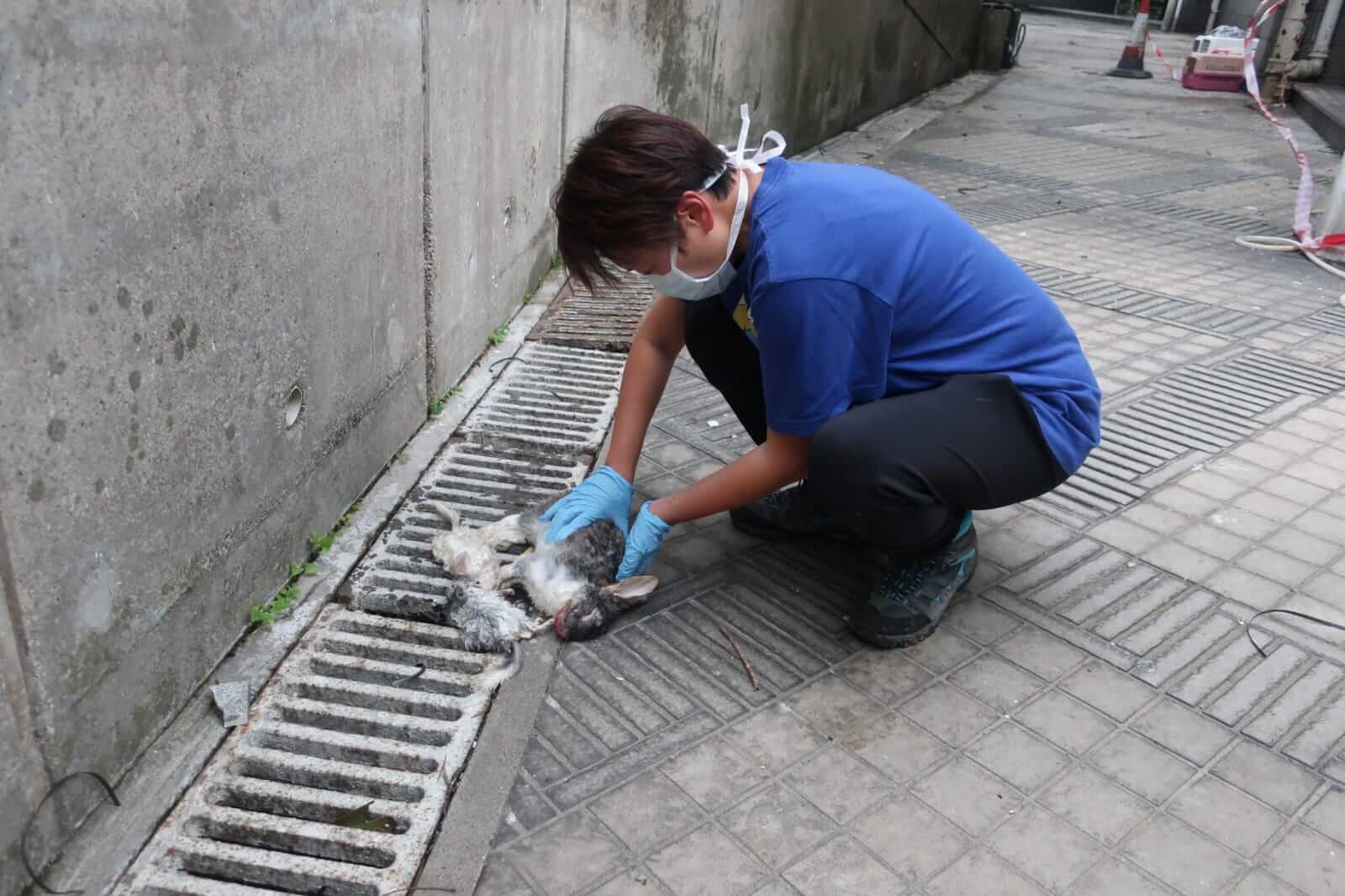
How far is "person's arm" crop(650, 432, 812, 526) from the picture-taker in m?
2.41

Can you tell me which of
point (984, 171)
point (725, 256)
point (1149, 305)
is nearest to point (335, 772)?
point (725, 256)

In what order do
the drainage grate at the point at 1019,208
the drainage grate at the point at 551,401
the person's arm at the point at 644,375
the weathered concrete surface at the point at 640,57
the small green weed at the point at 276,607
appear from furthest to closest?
the drainage grate at the point at 1019,208 → the weathered concrete surface at the point at 640,57 → the drainage grate at the point at 551,401 → the person's arm at the point at 644,375 → the small green weed at the point at 276,607

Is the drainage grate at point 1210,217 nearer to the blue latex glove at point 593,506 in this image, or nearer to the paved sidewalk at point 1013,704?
the paved sidewalk at point 1013,704

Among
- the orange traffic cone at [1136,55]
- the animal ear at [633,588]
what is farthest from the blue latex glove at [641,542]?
the orange traffic cone at [1136,55]

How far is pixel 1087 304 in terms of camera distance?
17.0 feet

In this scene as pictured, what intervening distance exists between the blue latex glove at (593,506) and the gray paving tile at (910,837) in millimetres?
967

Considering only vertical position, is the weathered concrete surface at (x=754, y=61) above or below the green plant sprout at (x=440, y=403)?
above

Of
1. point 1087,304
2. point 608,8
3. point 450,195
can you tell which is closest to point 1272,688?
point 450,195

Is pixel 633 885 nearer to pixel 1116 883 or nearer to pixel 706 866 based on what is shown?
pixel 706 866

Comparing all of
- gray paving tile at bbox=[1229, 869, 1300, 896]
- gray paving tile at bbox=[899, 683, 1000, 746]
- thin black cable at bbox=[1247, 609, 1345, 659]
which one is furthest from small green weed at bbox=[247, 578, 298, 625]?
thin black cable at bbox=[1247, 609, 1345, 659]

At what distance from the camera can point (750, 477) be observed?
2.43 m

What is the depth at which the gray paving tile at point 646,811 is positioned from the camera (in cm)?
196

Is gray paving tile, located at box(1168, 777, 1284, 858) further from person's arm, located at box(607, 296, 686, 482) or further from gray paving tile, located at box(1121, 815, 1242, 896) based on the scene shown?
person's arm, located at box(607, 296, 686, 482)

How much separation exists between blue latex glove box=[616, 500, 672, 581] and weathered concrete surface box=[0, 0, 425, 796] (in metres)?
0.80
